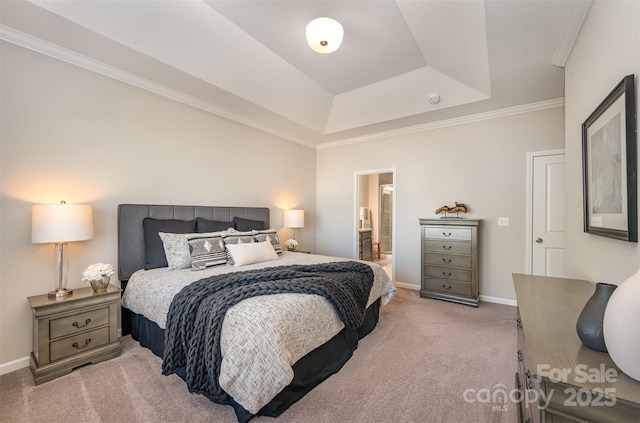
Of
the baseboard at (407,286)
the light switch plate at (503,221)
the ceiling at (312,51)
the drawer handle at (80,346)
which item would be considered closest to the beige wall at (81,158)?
the ceiling at (312,51)

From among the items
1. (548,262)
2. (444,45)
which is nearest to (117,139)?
(444,45)

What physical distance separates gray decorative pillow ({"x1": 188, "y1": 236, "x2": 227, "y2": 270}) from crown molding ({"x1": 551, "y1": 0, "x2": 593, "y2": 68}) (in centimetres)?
341

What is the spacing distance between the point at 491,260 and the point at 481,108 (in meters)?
2.06

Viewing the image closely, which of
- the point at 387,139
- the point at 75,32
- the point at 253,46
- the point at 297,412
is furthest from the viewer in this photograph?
the point at 387,139

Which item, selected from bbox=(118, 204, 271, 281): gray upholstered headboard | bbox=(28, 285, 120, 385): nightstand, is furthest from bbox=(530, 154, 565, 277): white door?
bbox=(28, 285, 120, 385): nightstand

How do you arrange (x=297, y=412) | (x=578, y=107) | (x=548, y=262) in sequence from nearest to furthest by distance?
(x=297, y=412) < (x=578, y=107) < (x=548, y=262)

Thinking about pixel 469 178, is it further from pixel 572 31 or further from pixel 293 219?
pixel 293 219

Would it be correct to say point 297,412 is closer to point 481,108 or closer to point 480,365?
point 480,365

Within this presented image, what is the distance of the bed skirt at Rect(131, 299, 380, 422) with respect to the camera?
5.42ft

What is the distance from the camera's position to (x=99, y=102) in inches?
102

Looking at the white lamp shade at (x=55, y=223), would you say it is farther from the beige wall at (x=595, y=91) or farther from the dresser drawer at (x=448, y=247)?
the dresser drawer at (x=448, y=247)

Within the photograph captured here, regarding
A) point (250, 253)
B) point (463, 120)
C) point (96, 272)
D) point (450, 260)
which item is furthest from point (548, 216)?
point (96, 272)

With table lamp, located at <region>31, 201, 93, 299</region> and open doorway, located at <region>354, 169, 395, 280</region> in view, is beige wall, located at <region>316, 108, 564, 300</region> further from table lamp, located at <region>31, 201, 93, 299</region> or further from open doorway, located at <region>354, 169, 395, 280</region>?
table lamp, located at <region>31, 201, 93, 299</region>

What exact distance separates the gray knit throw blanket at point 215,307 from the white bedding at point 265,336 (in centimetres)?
6
